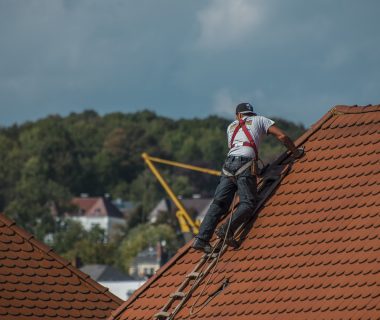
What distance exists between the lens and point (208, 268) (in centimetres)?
1909

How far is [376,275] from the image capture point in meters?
17.0

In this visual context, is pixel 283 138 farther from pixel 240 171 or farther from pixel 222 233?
pixel 222 233

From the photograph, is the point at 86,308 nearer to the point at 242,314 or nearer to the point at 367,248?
the point at 242,314

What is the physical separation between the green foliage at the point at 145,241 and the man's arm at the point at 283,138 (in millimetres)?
135691

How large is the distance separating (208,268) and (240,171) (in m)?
1.29

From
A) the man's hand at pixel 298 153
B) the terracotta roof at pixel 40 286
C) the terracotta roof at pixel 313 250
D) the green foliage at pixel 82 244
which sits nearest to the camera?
the terracotta roof at pixel 313 250

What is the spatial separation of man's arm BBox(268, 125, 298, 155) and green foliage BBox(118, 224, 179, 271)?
135691mm

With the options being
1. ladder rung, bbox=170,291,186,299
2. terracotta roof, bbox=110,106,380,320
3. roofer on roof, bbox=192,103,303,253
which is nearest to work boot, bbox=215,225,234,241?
roofer on roof, bbox=192,103,303,253

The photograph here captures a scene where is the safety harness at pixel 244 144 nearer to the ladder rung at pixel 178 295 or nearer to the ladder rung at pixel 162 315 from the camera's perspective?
the ladder rung at pixel 178 295

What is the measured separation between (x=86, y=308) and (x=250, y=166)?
9.73ft

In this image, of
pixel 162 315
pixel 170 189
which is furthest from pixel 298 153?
pixel 170 189

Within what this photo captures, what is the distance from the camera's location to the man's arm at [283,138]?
1953 centimetres

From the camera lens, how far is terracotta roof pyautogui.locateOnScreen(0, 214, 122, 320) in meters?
20.0

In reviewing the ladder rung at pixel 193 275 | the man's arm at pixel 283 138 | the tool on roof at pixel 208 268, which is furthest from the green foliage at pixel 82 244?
the ladder rung at pixel 193 275
